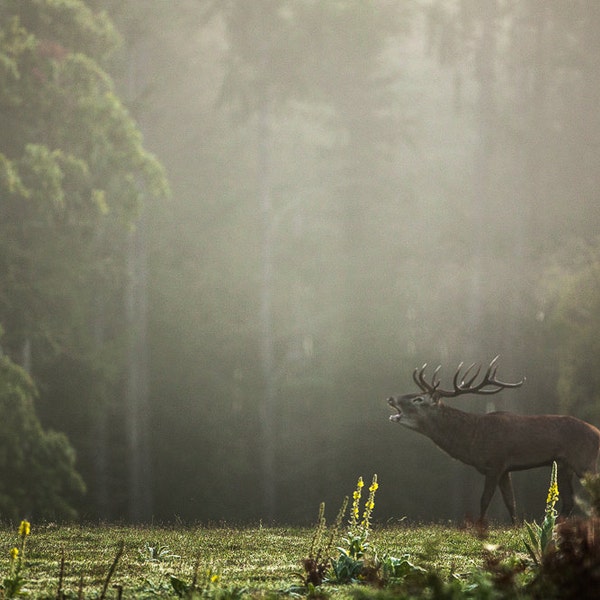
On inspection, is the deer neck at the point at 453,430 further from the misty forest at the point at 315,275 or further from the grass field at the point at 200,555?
the misty forest at the point at 315,275

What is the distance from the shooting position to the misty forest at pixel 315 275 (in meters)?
29.8

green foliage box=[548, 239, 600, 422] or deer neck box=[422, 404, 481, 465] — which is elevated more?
green foliage box=[548, 239, 600, 422]

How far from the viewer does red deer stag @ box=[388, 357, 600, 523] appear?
13.5 meters

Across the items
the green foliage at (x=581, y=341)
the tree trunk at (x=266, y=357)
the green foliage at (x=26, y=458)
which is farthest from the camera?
the tree trunk at (x=266, y=357)

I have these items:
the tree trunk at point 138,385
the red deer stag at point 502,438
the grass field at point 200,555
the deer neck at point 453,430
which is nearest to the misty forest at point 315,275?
the tree trunk at point 138,385

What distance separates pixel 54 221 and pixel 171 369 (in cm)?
1511

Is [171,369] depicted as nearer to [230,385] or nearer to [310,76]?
[230,385]

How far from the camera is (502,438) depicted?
1357 cm

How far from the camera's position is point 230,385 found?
127ft

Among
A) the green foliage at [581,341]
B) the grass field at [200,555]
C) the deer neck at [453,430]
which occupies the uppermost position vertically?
A: the green foliage at [581,341]

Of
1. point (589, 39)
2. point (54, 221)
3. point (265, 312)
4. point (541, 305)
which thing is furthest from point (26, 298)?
point (589, 39)

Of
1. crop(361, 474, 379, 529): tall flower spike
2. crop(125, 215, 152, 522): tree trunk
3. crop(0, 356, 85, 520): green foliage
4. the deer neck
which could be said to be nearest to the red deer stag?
the deer neck

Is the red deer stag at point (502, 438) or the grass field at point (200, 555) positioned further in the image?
the red deer stag at point (502, 438)

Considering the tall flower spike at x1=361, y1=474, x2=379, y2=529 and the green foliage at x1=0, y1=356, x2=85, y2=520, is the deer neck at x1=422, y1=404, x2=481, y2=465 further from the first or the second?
the green foliage at x1=0, y1=356, x2=85, y2=520
